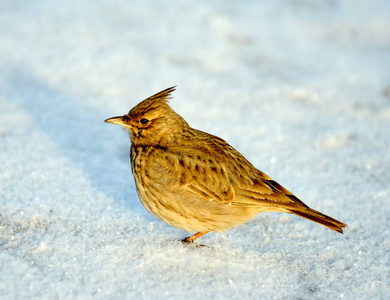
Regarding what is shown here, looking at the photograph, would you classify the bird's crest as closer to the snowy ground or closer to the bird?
the bird

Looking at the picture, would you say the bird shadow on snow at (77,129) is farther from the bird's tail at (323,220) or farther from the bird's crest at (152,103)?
the bird's tail at (323,220)

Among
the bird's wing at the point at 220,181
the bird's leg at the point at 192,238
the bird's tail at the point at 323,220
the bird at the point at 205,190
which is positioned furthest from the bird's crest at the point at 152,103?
the bird's tail at the point at 323,220

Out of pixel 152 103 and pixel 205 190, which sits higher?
pixel 152 103

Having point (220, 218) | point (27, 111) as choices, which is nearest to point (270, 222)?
point (220, 218)

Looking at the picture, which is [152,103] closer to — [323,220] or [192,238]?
[192,238]

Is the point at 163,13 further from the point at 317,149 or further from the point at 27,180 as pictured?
the point at 27,180

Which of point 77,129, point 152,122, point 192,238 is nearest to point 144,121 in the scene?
point 152,122

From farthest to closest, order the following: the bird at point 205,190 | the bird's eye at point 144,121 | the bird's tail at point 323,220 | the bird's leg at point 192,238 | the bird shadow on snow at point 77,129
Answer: the bird shadow on snow at point 77,129, the bird's eye at point 144,121, the bird's leg at point 192,238, the bird at point 205,190, the bird's tail at point 323,220
